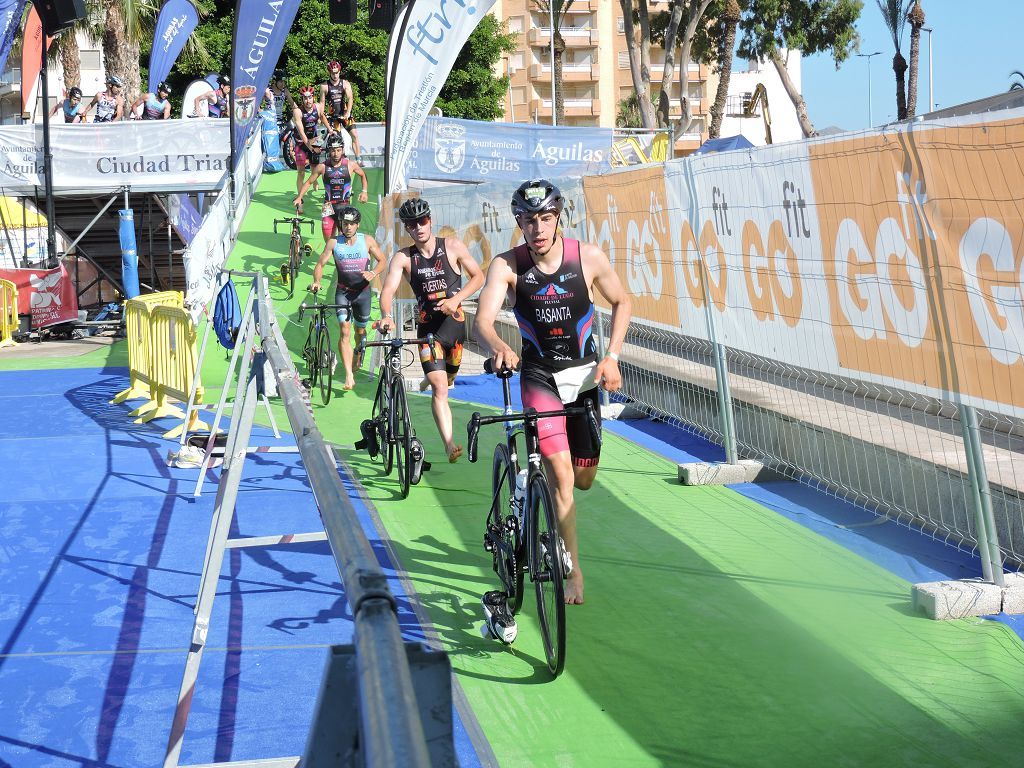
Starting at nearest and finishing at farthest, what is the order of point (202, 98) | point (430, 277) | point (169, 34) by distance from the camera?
point (430, 277) → point (169, 34) → point (202, 98)

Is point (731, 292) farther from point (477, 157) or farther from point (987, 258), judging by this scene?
point (477, 157)

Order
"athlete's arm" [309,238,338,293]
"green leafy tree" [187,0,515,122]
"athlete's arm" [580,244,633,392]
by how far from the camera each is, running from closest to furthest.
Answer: "athlete's arm" [580,244,633,392] < "athlete's arm" [309,238,338,293] < "green leafy tree" [187,0,515,122]

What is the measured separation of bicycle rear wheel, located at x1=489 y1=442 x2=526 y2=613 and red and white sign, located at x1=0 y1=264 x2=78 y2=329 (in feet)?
65.1

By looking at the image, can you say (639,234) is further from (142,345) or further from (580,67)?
(580,67)

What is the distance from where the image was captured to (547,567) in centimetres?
517

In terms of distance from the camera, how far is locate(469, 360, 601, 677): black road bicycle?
507 cm

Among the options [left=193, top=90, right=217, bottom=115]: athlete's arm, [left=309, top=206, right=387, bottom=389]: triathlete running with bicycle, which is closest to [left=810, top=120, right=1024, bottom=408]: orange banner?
[left=309, top=206, right=387, bottom=389]: triathlete running with bicycle

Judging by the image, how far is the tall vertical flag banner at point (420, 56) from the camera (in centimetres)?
1459

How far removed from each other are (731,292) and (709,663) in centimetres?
398

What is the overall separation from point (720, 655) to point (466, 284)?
16.5 feet

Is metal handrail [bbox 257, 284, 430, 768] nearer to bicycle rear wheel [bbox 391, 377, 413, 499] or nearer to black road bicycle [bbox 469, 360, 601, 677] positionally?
black road bicycle [bbox 469, 360, 601, 677]

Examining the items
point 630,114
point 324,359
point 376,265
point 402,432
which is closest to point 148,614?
point 402,432

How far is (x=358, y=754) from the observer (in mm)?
1593

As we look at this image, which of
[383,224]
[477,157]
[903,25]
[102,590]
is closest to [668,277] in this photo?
[102,590]
